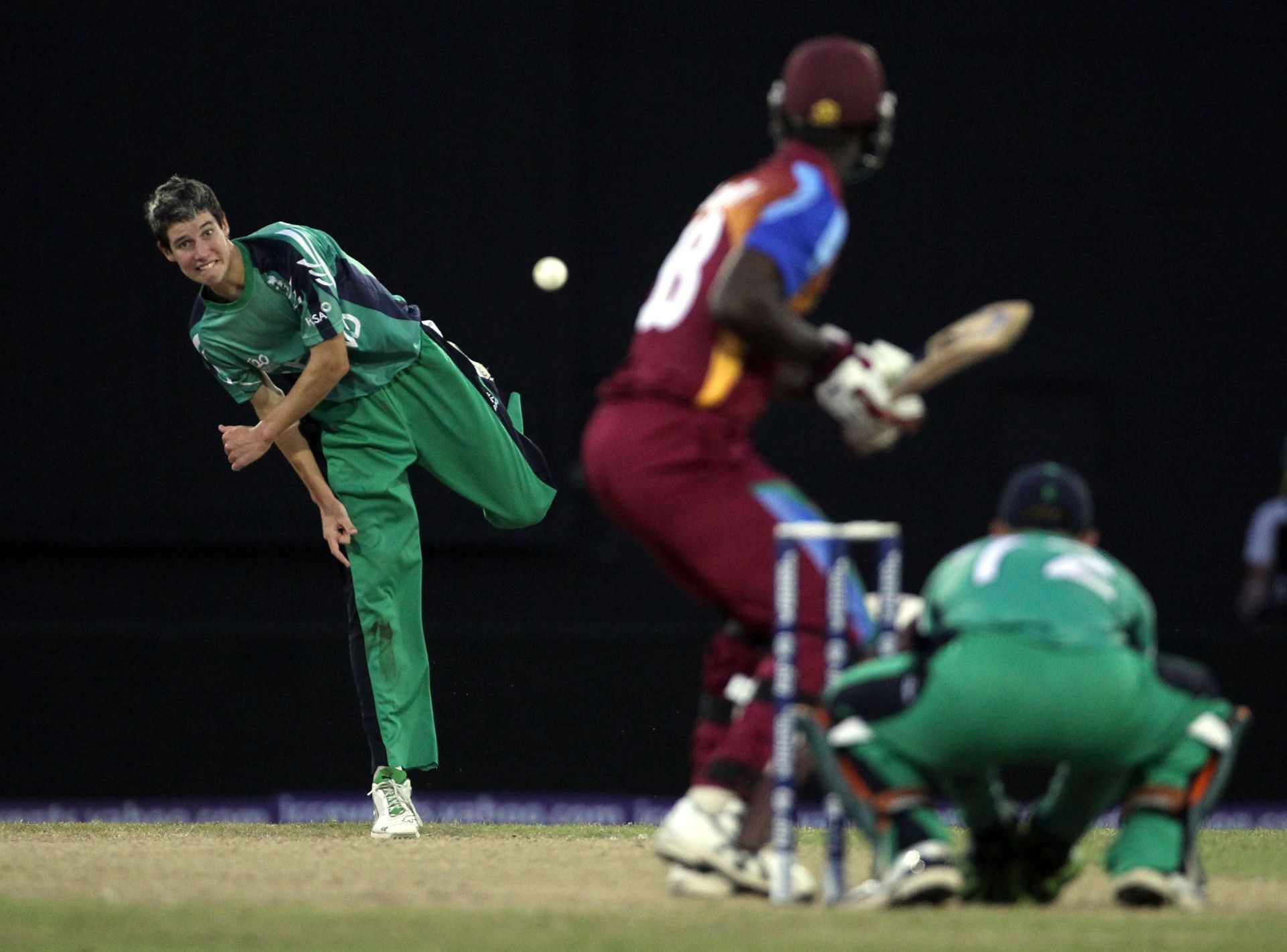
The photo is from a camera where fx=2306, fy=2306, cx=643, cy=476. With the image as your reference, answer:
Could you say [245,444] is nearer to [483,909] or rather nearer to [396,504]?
[396,504]

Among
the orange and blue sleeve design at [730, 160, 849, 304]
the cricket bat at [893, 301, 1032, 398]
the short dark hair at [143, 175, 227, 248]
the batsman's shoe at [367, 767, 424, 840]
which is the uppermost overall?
the short dark hair at [143, 175, 227, 248]

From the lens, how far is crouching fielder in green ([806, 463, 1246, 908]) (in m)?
3.58

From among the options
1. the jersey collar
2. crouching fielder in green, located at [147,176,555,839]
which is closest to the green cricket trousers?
crouching fielder in green, located at [147,176,555,839]

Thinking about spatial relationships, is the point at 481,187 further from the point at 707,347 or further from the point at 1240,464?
the point at 707,347

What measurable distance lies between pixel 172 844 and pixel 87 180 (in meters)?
2.85

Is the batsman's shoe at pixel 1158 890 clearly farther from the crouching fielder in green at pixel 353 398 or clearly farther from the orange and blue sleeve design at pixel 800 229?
the crouching fielder in green at pixel 353 398

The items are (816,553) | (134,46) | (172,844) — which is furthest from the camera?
(134,46)

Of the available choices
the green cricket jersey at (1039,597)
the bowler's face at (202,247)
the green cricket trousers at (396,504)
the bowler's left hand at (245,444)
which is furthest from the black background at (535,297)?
the green cricket jersey at (1039,597)

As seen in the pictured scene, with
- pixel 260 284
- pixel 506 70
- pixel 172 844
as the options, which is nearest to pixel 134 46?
pixel 506 70

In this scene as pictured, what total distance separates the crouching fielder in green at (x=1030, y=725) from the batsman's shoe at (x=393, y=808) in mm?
1750

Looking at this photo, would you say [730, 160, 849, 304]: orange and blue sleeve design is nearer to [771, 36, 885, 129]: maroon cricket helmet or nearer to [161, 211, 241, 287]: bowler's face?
[771, 36, 885, 129]: maroon cricket helmet

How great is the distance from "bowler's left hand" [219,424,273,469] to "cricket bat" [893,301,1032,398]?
74.1 inches

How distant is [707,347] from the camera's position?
390 centimetres

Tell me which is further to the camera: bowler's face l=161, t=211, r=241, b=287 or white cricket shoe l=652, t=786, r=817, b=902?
bowler's face l=161, t=211, r=241, b=287
